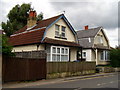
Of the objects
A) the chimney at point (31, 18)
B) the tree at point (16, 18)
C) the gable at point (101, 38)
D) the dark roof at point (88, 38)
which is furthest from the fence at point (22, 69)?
the tree at point (16, 18)

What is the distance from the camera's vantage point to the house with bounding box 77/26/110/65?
29.5 m

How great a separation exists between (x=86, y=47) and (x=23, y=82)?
18222 millimetres

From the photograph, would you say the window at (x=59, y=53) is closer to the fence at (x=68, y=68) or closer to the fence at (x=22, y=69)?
the fence at (x=68, y=68)

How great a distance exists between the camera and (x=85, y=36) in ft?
105

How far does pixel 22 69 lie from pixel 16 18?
2877 centimetres

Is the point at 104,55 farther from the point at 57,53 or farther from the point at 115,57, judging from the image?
the point at 57,53

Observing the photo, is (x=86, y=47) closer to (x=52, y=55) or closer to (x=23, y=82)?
(x=52, y=55)

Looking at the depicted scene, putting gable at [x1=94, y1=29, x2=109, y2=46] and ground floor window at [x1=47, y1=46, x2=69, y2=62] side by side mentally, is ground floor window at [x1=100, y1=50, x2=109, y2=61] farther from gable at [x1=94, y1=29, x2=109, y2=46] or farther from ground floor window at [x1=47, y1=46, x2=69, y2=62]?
ground floor window at [x1=47, y1=46, x2=69, y2=62]

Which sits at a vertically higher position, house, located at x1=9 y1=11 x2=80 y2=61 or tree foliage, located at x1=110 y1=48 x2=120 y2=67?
house, located at x1=9 y1=11 x2=80 y2=61

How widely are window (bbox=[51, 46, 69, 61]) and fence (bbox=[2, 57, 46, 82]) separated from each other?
16.7ft

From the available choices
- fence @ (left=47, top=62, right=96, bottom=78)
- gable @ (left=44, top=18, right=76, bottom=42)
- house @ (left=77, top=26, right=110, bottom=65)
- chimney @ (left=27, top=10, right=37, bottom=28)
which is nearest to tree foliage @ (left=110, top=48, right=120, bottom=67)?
house @ (left=77, top=26, right=110, bottom=65)

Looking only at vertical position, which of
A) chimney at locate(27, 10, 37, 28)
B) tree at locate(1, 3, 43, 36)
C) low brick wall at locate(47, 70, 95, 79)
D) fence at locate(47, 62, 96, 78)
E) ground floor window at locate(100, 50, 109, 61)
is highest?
tree at locate(1, 3, 43, 36)

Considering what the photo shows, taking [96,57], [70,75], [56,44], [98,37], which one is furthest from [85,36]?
[70,75]

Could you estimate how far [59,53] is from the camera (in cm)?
2070
